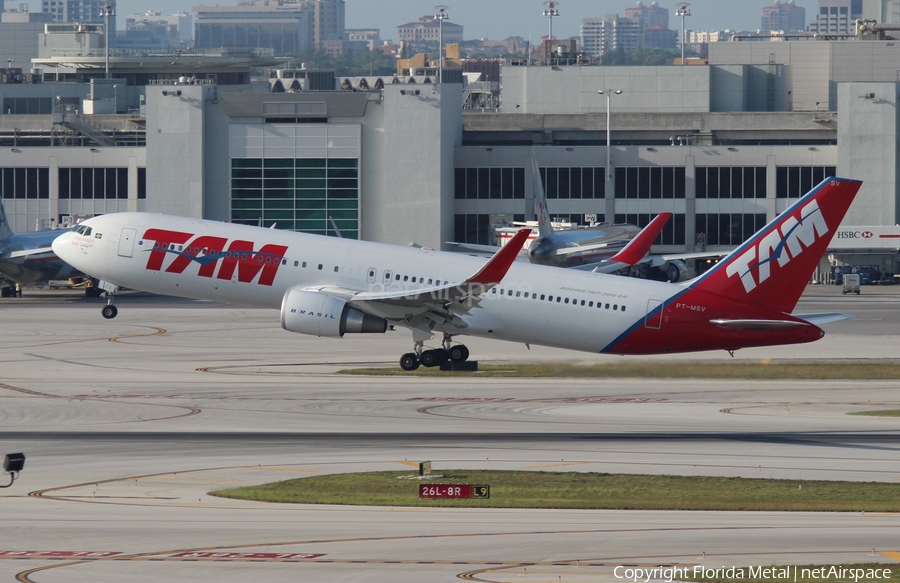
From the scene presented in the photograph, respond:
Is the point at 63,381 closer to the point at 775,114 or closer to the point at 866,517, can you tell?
the point at 866,517

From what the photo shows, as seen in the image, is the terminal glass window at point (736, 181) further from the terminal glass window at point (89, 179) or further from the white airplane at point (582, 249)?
the terminal glass window at point (89, 179)

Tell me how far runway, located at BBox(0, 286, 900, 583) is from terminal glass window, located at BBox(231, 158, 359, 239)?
141 feet

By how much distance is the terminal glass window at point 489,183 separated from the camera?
395ft

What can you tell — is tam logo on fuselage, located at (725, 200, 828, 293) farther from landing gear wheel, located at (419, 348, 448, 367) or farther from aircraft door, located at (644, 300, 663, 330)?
landing gear wheel, located at (419, 348, 448, 367)

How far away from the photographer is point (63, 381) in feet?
174

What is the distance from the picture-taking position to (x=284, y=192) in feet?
368

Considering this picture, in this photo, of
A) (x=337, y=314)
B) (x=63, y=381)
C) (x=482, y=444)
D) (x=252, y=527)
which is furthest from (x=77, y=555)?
(x=63, y=381)

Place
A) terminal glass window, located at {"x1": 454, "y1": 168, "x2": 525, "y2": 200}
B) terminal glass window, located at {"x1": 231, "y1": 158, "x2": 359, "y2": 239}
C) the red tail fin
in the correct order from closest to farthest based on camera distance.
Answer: the red tail fin → terminal glass window, located at {"x1": 231, "y1": 158, "x2": 359, "y2": 239} → terminal glass window, located at {"x1": 454, "y1": 168, "x2": 525, "y2": 200}

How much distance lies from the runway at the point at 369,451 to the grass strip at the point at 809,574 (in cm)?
73

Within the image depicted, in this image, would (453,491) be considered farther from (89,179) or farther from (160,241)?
(89,179)

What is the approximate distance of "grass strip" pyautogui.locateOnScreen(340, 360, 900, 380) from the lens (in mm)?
51719

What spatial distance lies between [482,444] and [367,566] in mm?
14431

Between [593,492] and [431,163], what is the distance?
271ft

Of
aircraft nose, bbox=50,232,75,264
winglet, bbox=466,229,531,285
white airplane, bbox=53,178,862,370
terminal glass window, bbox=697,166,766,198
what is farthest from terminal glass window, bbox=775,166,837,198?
aircraft nose, bbox=50,232,75,264
